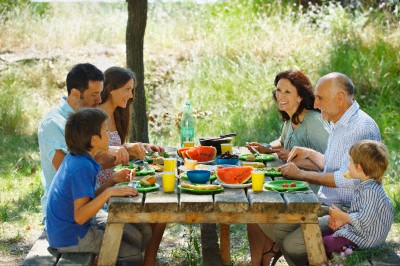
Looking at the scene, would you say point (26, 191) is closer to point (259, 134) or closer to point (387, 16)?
point (259, 134)

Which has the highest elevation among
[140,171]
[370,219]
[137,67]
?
[137,67]

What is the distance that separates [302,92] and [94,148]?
7.09 ft

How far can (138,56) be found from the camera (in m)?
8.63

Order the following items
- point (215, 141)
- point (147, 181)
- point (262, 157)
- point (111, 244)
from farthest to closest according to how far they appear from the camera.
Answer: point (215, 141), point (262, 157), point (147, 181), point (111, 244)

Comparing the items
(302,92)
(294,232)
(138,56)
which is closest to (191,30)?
(138,56)

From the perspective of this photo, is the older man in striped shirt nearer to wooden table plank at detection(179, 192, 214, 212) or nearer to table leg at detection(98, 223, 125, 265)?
wooden table plank at detection(179, 192, 214, 212)

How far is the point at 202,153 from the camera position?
6055 millimetres

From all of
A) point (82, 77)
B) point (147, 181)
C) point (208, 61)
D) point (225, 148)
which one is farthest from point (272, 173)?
point (208, 61)

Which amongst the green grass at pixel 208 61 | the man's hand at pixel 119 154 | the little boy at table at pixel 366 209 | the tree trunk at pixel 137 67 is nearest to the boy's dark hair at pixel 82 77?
the man's hand at pixel 119 154

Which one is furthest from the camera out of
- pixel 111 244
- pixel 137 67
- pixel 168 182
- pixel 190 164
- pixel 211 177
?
pixel 137 67

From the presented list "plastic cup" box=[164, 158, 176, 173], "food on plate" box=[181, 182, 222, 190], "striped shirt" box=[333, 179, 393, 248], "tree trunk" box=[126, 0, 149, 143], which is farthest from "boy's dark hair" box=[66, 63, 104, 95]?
"tree trunk" box=[126, 0, 149, 143]

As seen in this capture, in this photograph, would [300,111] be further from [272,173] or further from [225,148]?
[272,173]

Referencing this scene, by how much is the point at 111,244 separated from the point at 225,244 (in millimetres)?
1901

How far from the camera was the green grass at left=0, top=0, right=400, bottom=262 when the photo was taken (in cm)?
1068
